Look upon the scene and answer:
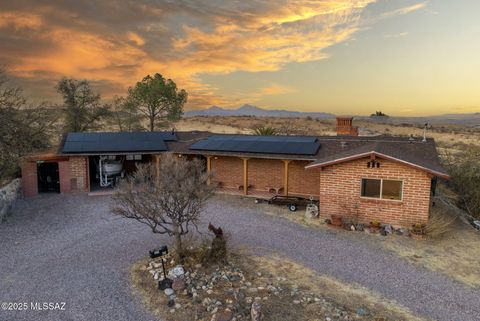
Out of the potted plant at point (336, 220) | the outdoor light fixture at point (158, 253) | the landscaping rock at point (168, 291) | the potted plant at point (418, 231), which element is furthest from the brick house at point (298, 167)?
the landscaping rock at point (168, 291)

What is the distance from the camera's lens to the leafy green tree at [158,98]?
3678 cm

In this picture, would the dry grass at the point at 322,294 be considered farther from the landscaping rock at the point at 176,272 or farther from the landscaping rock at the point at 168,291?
the landscaping rock at the point at 168,291

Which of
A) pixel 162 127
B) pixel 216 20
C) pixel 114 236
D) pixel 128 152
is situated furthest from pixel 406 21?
pixel 162 127

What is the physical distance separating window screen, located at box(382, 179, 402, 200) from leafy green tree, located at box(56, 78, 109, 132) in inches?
1137

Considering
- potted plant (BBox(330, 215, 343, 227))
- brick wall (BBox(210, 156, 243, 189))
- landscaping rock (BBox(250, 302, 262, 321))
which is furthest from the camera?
brick wall (BBox(210, 156, 243, 189))

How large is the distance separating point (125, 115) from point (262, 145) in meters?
24.0

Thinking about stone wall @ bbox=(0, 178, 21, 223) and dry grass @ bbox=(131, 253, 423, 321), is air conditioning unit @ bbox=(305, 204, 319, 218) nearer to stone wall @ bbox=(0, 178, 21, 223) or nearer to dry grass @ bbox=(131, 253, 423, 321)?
dry grass @ bbox=(131, 253, 423, 321)

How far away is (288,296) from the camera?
8383 mm

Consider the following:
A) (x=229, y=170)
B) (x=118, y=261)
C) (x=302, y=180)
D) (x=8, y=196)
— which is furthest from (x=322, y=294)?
(x=8, y=196)

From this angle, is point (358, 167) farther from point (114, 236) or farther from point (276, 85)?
point (276, 85)

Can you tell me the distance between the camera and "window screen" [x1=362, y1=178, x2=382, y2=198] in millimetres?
14209

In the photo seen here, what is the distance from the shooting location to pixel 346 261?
10.8 m

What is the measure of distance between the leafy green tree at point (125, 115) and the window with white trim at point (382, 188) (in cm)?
3005

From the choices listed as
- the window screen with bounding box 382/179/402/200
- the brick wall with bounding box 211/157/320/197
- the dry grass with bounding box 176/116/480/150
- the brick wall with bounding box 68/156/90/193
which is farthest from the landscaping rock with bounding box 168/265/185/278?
the dry grass with bounding box 176/116/480/150
